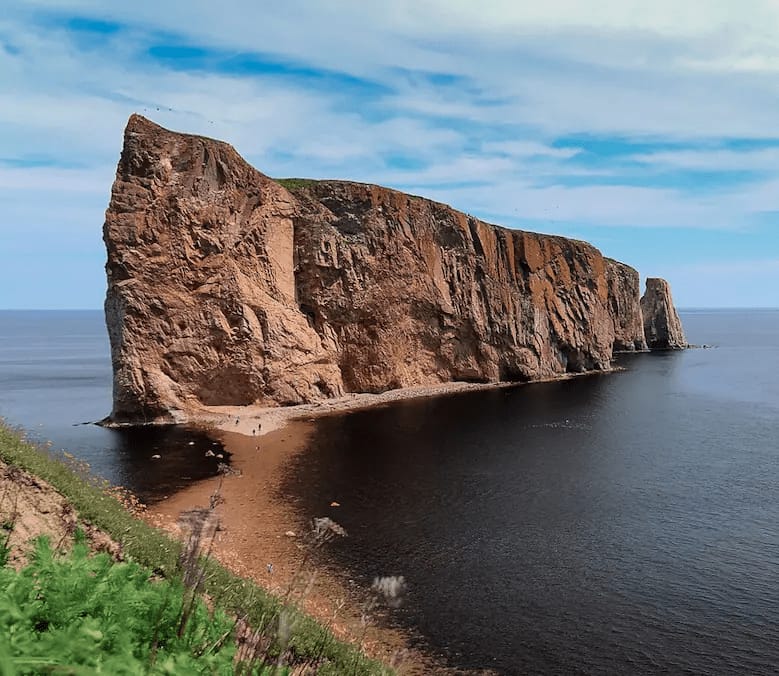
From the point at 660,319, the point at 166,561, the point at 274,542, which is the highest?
the point at 660,319

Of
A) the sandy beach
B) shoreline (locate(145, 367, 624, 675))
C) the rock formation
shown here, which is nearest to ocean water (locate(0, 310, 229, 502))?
shoreline (locate(145, 367, 624, 675))

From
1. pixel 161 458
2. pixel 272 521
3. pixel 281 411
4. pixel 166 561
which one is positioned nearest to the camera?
pixel 166 561

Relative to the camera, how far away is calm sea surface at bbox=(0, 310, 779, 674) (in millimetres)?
21188

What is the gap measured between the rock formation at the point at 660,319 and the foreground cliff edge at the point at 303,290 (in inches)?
2558

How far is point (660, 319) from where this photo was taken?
159 metres

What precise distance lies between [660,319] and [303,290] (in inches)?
4784

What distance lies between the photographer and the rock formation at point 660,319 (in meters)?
156

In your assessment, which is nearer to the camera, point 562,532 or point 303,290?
point 562,532

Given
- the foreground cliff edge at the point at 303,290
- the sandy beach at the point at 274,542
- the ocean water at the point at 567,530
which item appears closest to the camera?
the sandy beach at the point at 274,542

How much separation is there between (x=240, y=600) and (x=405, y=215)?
67.6 metres

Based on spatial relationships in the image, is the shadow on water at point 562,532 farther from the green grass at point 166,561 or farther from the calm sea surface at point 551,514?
the green grass at point 166,561

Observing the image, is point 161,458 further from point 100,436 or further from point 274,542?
point 274,542

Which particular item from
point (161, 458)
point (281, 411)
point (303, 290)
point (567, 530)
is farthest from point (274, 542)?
point (303, 290)

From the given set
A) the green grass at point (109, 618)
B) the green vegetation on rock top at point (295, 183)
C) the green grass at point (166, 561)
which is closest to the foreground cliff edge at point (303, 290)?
the green vegetation on rock top at point (295, 183)
